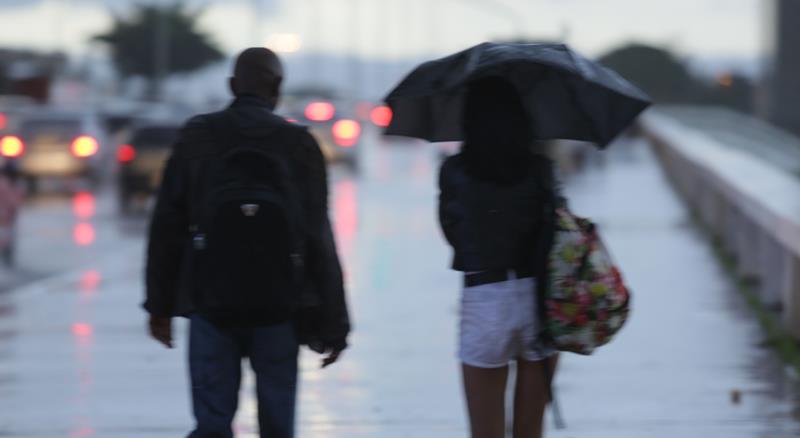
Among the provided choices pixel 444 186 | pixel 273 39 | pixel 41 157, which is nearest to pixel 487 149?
pixel 444 186

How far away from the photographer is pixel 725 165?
800 inches

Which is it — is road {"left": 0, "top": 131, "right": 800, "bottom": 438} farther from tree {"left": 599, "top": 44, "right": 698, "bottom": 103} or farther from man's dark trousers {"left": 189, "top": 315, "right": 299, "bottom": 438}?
tree {"left": 599, "top": 44, "right": 698, "bottom": 103}

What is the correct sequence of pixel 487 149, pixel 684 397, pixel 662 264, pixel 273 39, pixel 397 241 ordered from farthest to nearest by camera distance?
pixel 273 39
pixel 397 241
pixel 662 264
pixel 684 397
pixel 487 149

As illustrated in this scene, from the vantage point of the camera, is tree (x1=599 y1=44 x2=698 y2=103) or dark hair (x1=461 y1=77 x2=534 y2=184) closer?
dark hair (x1=461 y1=77 x2=534 y2=184)

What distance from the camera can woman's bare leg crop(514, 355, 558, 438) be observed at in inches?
232

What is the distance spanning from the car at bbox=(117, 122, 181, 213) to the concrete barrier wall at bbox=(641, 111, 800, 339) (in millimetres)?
8932

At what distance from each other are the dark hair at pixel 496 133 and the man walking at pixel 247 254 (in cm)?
50

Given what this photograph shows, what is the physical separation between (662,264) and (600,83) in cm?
1237

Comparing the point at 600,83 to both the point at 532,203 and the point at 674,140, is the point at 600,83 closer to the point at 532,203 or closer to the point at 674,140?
the point at 532,203

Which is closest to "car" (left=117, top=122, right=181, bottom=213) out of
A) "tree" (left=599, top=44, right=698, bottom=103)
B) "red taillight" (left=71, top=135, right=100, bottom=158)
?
"red taillight" (left=71, top=135, right=100, bottom=158)

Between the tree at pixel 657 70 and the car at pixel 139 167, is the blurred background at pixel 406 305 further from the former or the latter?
the tree at pixel 657 70

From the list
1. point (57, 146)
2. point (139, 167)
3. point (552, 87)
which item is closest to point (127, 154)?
point (139, 167)

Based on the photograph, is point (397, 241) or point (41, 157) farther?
point (41, 157)

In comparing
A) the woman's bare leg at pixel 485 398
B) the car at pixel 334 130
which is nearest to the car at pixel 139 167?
the car at pixel 334 130
